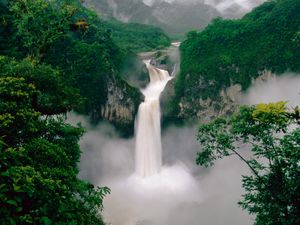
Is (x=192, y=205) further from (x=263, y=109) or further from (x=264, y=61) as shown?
(x=263, y=109)

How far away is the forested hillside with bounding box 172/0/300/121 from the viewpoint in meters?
35.9

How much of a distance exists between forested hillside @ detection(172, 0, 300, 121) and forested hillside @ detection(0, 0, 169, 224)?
6584mm

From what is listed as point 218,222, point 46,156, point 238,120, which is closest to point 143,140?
point 218,222

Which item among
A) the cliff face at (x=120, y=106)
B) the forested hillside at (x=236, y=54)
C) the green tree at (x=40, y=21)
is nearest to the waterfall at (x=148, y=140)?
the cliff face at (x=120, y=106)

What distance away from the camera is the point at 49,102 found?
14812 millimetres

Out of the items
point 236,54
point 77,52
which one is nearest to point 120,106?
point 77,52

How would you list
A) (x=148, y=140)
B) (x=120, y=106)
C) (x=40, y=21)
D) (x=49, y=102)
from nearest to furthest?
(x=49, y=102) < (x=40, y=21) < (x=120, y=106) < (x=148, y=140)

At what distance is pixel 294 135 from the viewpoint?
10562 mm

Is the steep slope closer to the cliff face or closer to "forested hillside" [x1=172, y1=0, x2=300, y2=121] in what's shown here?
the cliff face

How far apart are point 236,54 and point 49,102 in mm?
27553

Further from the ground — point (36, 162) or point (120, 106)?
point (120, 106)

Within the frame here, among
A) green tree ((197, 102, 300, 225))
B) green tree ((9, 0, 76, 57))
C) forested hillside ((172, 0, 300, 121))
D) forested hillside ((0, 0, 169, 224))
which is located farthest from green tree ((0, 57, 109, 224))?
forested hillside ((172, 0, 300, 121))

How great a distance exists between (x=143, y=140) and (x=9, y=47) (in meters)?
17.6

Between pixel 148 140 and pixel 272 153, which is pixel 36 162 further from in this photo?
pixel 148 140
